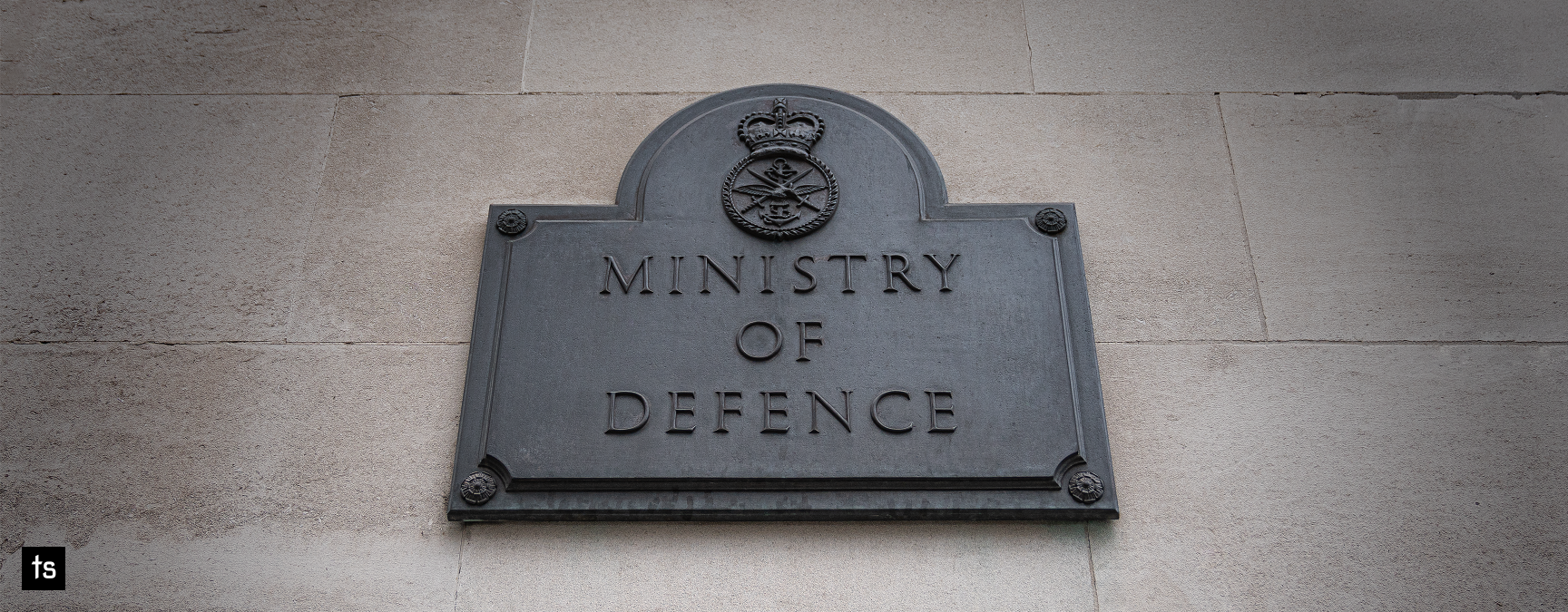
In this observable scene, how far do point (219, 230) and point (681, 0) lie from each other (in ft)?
6.26

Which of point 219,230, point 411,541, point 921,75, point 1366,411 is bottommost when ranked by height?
point 411,541

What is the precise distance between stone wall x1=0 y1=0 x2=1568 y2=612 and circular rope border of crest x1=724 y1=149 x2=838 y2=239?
46cm

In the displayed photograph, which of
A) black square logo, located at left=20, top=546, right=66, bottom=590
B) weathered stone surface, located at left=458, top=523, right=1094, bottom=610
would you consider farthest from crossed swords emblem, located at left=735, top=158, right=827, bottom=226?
black square logo, located at left=20, top=546, right=66, bottom=590

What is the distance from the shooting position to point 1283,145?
3375 millimetres

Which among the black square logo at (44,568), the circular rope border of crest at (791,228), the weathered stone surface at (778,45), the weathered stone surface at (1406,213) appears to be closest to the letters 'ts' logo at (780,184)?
the circular rope border of crest at (791,228)

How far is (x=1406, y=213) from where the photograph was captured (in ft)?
10.6

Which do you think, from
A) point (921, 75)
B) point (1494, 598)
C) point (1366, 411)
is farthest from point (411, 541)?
point (1494, 598)

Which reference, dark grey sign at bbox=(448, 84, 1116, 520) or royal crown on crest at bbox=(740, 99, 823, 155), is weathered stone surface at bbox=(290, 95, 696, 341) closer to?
dark grey sign at bbox=(448, 84, 1116, 520)

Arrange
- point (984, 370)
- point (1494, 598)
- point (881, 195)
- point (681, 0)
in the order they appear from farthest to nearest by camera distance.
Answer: point (681, 0)
point (881, 195)
point (984, 370)
point (1494, 598)

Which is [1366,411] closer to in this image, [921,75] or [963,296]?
[963,296]

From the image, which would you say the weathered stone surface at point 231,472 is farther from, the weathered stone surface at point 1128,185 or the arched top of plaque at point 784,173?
the weathered stone surface at point 1128,185

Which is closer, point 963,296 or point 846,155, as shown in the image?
point 963,296

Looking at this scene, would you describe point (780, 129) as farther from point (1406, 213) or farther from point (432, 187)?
point (1406, 213)

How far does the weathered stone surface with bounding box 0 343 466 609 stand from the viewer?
2721 millimetres
